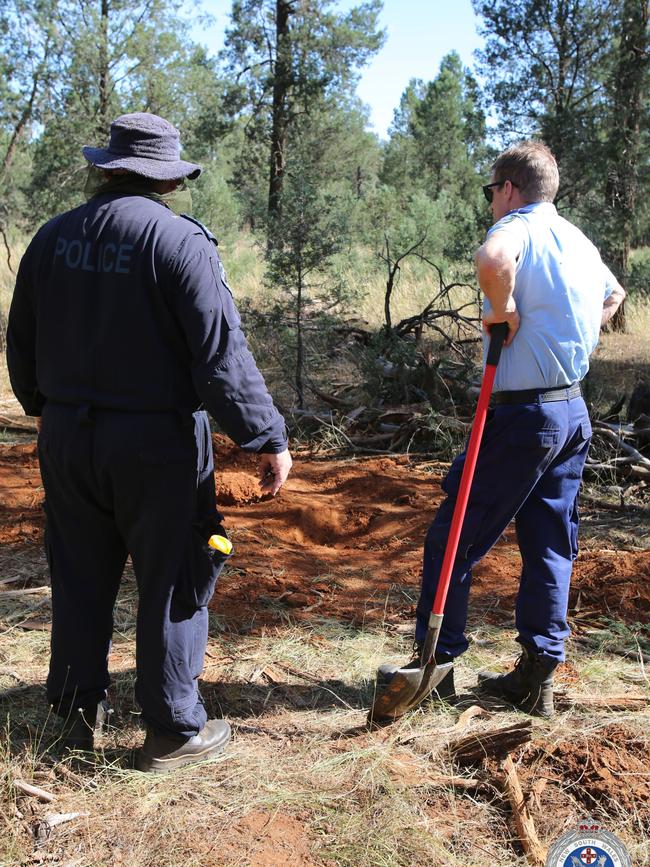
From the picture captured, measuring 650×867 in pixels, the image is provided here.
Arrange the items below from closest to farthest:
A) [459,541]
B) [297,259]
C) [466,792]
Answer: [466,792] → [459,541] → [297,259]

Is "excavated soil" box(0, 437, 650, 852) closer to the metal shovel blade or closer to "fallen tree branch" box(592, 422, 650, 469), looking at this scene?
the metal shovel blade

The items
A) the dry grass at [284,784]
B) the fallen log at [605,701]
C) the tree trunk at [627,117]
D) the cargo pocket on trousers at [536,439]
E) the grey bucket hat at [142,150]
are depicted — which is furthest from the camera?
the tree trunk at [627,117]

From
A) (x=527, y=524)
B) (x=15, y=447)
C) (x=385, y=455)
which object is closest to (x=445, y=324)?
(x=385, y=455)

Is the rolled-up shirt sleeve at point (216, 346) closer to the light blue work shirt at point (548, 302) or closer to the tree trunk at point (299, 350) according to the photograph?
the light blue work shirt at point (548, 302)

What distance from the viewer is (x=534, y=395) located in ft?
9.84

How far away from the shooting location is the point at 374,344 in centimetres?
842

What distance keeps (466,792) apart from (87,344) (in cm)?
192

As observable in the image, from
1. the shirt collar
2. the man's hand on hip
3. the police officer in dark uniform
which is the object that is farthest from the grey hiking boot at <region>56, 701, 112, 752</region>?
the shirt collar

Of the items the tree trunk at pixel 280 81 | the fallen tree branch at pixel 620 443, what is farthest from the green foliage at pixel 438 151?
the fallen tree branch at pixel 620 443

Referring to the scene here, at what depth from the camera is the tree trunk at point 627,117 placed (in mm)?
10898

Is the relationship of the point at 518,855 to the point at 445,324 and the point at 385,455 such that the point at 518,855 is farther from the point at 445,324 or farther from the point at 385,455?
the point at 445,324

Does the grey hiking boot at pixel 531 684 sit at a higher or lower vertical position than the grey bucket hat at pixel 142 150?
lower

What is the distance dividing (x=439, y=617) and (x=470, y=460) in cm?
60

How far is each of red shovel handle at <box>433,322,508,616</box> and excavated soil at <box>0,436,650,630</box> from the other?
4.10 feet
